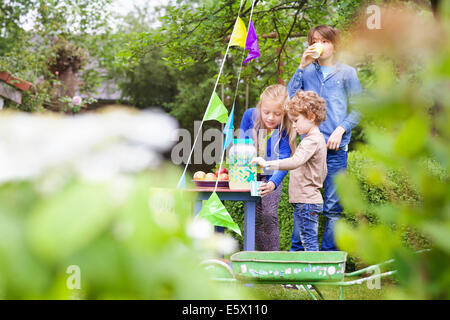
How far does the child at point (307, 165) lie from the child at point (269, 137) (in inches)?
9.3

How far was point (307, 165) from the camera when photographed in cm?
264

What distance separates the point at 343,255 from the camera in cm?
171

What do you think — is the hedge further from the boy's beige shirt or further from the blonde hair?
the blonde hair

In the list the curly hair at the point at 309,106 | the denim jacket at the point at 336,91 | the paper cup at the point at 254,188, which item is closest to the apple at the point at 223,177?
the paper cup at the point at 254,188

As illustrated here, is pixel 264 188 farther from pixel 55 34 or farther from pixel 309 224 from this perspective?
pixel 55 34

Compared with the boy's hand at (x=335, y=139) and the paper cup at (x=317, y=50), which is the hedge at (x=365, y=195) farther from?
the paper cup at (x=317, y=50)

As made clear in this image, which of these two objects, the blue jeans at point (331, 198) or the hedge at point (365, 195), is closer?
the hedge at point (365, 195)

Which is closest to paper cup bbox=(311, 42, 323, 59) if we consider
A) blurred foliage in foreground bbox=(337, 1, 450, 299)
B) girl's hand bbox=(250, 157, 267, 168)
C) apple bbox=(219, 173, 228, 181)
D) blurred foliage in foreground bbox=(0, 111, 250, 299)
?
girl's hand bbox=(250, 157, 267, 168)

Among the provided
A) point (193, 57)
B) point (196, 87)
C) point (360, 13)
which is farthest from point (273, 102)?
point (196, 87)

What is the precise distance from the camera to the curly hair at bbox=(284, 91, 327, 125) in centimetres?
261

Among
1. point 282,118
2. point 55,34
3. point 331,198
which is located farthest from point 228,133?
point 55,34

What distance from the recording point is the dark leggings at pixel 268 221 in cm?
307

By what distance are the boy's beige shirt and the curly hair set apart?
9 cm

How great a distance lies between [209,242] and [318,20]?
188 inches
